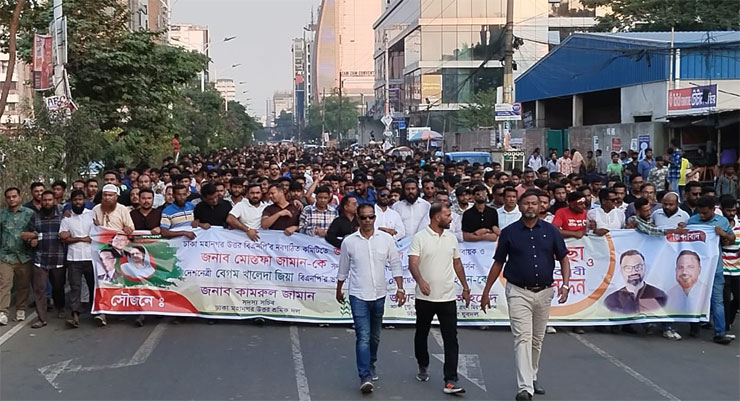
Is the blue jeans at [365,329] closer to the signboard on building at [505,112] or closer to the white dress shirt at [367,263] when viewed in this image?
the white dress shirt at [367,263]

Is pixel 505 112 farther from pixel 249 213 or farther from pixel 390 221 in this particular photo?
pixel 249 213

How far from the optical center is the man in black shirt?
12.0m

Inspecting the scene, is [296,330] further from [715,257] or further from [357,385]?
[715,257]

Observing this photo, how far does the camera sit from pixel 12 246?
1128cm

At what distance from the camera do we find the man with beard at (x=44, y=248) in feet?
37.0

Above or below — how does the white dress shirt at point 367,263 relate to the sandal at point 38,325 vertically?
above

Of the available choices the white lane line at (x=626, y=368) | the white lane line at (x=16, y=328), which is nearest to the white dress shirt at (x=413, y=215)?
the white lane line at (x=626, y=368)

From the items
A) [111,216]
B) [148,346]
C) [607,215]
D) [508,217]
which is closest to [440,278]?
[148,346]

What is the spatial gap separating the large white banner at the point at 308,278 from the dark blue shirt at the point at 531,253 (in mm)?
3012

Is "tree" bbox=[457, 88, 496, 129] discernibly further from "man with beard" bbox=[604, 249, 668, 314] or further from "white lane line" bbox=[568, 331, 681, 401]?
"white lane line" bbox=[568, 331, 681, 401]

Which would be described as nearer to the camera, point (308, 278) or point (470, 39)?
point (308, 278)

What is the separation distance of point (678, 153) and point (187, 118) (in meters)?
32.0

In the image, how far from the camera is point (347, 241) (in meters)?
8.49

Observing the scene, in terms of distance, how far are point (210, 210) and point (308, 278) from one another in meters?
1.69
